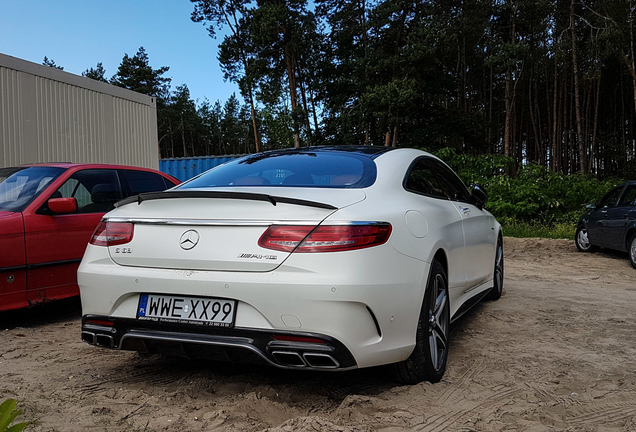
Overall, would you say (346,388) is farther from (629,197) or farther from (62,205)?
(629,197)

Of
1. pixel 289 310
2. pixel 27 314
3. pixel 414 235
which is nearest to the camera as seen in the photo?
pixel 289 310

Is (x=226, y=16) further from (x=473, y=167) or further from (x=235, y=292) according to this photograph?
(x=235, y=292)

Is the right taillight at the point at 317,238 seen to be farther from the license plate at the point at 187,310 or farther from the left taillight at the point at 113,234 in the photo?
the left taillight at the point at 113,234

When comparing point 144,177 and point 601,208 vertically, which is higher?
point 144,177

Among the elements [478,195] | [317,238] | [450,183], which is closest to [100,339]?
[317,238]

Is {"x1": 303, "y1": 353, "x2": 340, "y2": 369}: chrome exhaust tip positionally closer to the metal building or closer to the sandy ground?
the sandy ground

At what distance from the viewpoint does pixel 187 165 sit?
73.1ft

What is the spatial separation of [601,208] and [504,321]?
22.6 ft

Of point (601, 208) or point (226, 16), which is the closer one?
point (601, 208)

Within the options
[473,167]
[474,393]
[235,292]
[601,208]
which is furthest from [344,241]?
[473,167]

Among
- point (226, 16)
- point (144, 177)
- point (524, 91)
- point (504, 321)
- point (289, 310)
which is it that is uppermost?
point (226, 16)

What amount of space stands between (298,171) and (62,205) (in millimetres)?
2648

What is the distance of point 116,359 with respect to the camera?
152 inches

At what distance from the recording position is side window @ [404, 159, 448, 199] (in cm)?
358
